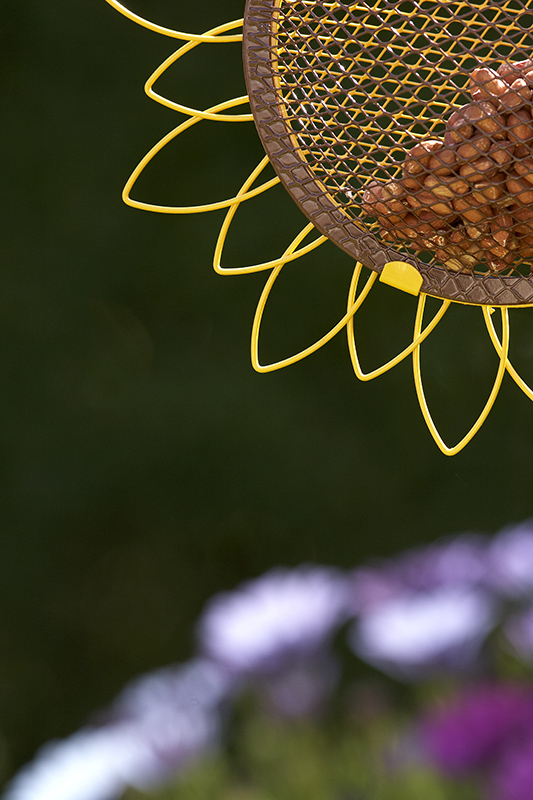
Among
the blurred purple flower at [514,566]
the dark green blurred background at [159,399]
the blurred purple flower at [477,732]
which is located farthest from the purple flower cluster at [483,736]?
the dark green blurred background at [159,399]

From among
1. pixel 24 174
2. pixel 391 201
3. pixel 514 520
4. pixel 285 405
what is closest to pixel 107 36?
pixel 24 174

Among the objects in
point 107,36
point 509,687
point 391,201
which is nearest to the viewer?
point 391,201

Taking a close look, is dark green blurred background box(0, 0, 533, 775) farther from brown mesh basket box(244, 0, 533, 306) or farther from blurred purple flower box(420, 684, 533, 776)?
brown mesh basket box(244, 0, 533, 306)

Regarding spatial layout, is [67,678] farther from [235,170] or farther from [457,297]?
[457,297]

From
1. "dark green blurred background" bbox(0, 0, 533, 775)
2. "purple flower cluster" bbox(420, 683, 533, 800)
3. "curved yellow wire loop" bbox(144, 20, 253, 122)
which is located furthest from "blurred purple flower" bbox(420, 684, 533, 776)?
"dark green blurred background" bbox(0, 0, 533, 775)

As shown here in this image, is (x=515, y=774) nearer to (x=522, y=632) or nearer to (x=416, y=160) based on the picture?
(x=522, y=632)

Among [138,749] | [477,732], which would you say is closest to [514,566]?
[477,732]
